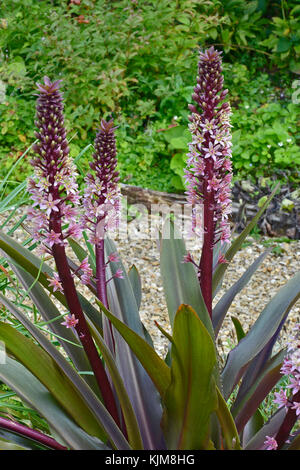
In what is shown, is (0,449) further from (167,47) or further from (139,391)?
(167,47)

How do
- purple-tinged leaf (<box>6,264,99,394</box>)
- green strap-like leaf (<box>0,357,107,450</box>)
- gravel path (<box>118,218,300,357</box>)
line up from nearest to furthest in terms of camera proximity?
green strap-like leaf (<box>0,357,107,450</box>)
purple-tinged leaf (<box>6,264,99,394</box>)
gravel path (<box>118,218,300,357</box>)

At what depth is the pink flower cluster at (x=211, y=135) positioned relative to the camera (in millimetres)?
1305

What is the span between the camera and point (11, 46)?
580 cm

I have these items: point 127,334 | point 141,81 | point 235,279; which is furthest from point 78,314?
point 141,81

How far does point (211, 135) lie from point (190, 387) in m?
0.60

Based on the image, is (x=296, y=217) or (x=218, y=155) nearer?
(x=218, y=155)

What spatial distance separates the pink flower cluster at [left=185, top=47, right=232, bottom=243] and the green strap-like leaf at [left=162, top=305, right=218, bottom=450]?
0.31 meters

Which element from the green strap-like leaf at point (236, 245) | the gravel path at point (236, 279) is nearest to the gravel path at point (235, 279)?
the gravel path at point (236, 279)

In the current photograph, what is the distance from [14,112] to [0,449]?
13.7 ft

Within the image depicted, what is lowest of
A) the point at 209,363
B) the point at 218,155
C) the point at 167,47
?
the point at 209,363

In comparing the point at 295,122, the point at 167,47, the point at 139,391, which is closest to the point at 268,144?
the point at 295,122

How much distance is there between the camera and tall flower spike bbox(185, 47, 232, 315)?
1306 mm

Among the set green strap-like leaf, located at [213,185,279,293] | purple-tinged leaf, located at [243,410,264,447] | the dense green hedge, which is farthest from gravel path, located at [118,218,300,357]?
green strap-like leaf, located at [213,185,279,293]

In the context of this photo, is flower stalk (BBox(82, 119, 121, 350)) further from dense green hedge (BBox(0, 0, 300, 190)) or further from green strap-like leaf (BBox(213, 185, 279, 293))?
dense green hedge (BBox(0, 0, 300, 190))
